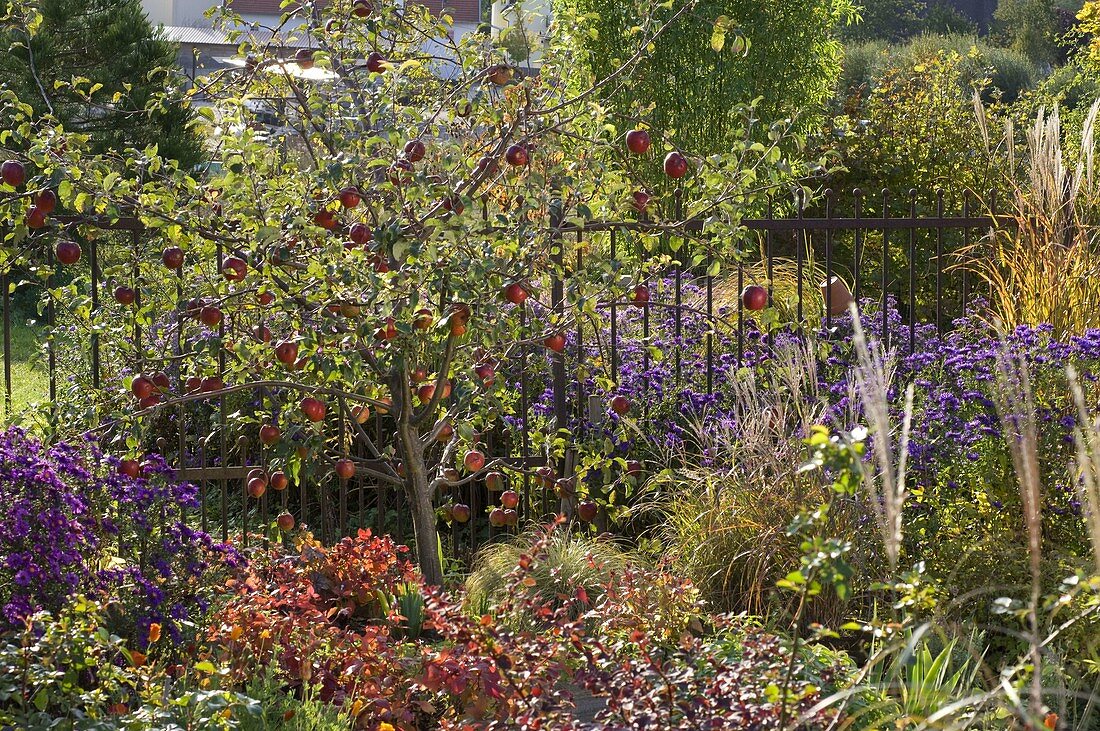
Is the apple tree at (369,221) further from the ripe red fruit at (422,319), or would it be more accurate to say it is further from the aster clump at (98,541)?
the aster clump at (98,541)

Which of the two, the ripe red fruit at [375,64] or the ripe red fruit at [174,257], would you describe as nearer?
the ripe red fruit at [174,257]

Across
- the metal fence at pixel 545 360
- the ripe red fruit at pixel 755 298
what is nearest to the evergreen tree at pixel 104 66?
the metal fence at pixel 545 360

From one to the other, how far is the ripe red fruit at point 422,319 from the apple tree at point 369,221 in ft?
0.05

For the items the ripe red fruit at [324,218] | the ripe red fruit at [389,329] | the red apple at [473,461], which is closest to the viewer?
the ripe red fruit at [389,329]

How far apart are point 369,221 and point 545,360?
767 mm

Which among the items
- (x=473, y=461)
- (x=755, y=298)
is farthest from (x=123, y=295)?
(x=755, y=298)

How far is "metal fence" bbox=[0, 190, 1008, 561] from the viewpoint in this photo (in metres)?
4.00

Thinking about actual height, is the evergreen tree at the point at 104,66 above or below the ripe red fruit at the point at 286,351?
above

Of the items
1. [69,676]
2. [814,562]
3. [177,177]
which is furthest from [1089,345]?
[69,676]

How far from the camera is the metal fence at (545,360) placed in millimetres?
3998

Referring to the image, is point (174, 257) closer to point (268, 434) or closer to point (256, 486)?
point (268, 434)

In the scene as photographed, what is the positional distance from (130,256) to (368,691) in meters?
1.56

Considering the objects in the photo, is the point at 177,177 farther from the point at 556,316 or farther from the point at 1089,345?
the point at 1089,345

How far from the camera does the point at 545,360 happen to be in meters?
4.03
